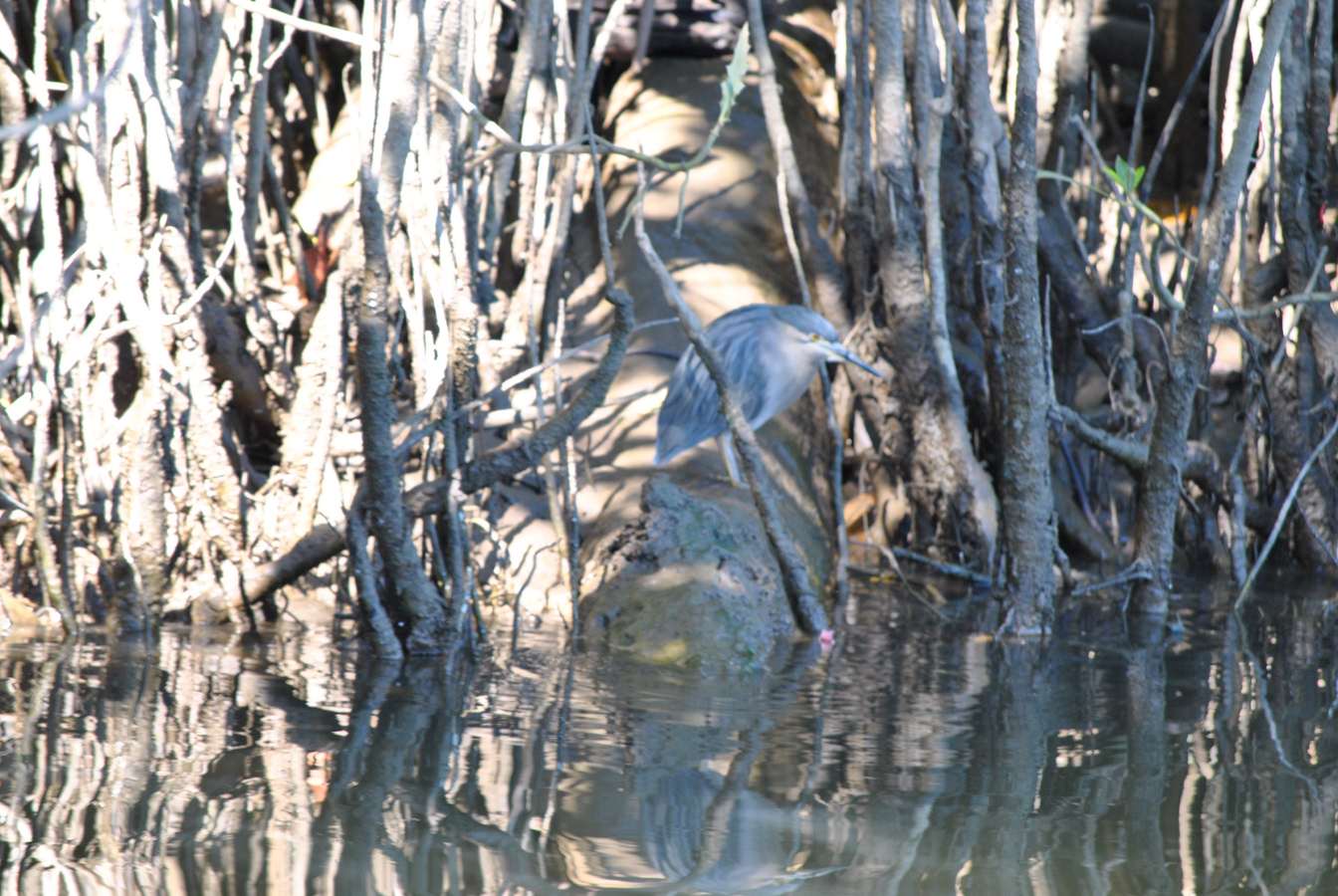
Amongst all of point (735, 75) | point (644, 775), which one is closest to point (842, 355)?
point (735, 75)

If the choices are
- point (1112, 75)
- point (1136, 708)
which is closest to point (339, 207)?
point (1136, 708)

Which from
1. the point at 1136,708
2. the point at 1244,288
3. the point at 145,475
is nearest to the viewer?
the point at 1136,708

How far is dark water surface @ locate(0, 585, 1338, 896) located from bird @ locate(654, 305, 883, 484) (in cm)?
77

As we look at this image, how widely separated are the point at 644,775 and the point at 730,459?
1.72 metres

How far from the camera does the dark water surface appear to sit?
1.88m

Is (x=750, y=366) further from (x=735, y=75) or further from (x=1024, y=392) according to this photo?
(x=735, y=75)

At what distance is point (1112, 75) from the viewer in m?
6.11

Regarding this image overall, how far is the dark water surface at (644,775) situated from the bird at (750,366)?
2.53 feet

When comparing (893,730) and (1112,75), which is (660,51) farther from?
(893,730)

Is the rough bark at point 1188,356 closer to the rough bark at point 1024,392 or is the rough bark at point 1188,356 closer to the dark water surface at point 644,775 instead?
the rough bark at point 1024,392

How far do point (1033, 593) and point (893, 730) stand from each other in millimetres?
1058

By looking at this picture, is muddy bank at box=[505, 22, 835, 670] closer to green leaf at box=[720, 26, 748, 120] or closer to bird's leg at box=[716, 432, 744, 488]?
bird's leg at box=[716, 432, 744, 488]

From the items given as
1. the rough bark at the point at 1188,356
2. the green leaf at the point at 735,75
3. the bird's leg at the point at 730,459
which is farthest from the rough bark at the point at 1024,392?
the green leaf at the point at 735,75

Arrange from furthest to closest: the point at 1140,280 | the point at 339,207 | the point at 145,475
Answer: the point at 1140,280
the point at 339,207
the point at 145,475
